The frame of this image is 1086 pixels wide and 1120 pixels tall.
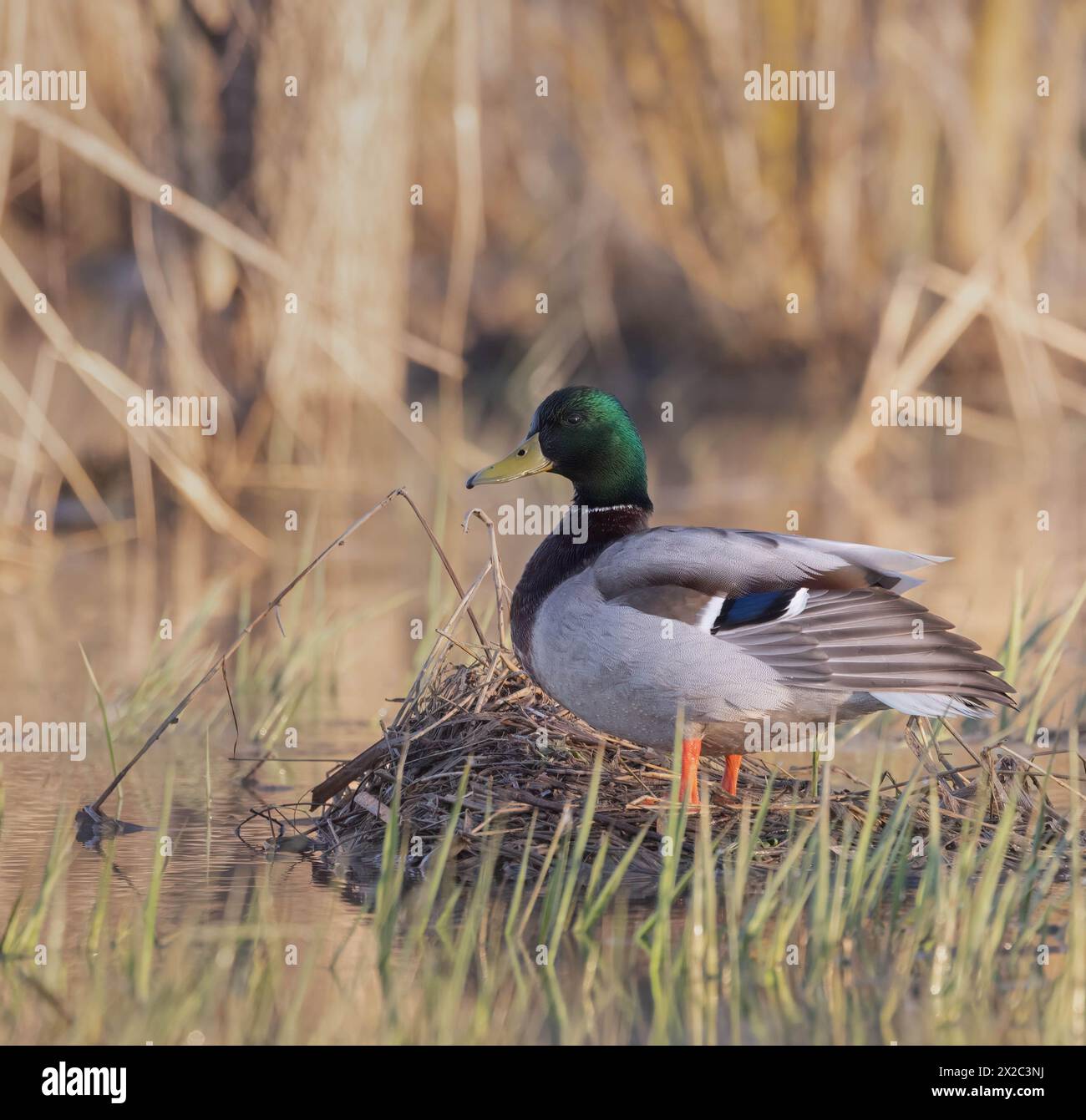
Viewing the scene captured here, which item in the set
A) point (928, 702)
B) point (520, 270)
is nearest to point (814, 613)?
point (928, 702)

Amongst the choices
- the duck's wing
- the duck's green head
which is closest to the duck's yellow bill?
the duck's green head

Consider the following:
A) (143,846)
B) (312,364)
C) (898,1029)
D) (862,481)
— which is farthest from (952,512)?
(898,1029)

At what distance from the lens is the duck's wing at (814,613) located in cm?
444

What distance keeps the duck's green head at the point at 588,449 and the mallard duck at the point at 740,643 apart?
43 cm

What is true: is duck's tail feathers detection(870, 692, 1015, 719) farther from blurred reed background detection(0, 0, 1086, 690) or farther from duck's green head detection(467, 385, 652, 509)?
blurred reed background detection(0, 0, 1086, 690)

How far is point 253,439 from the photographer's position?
974 centimetres

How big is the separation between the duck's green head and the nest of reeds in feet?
1.63

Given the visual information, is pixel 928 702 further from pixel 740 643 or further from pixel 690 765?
pixel 690 765

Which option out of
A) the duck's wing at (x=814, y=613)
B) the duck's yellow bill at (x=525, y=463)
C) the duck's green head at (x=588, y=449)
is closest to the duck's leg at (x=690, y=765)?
the duck's wing at (x=814, y=613)

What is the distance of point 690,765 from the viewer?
4.62 meters

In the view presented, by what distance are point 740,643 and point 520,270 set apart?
11829 millimetres

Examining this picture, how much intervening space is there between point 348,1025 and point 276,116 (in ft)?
22.1

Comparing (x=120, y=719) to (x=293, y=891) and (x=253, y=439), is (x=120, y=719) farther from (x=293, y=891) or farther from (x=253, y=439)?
(x=253, y=439)

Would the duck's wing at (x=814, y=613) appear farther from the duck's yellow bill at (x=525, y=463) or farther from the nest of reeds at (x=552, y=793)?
the duck's yellow bill at (x=525, y=463)
